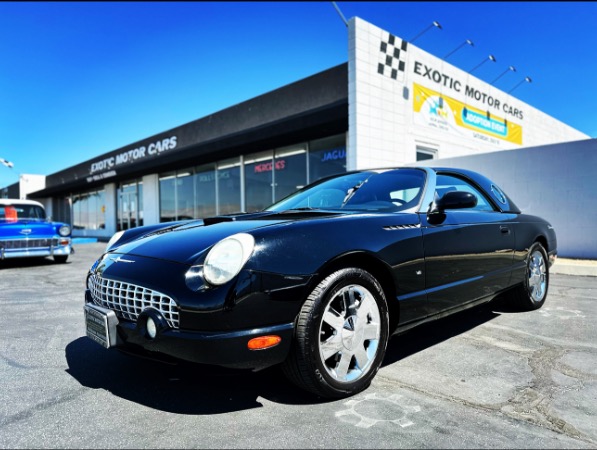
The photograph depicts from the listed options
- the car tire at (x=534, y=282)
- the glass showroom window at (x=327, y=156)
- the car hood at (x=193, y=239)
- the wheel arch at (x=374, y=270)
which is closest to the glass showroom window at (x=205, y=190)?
the glass showroom window at (x=327, y=156)

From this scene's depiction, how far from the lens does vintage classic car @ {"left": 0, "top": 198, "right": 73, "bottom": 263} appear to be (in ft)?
28.6

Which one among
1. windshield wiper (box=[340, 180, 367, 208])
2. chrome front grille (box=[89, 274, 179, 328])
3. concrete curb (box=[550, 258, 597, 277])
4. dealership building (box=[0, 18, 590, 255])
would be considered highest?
dealership building (box=[0, 18, 590, 255])

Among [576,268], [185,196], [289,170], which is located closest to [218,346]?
[576,268]

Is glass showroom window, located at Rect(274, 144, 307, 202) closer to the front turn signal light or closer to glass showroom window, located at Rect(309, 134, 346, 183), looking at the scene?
glass showroom window, located at Rect(309, 134, 346, 183)

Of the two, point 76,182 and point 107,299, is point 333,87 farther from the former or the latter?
point 76,182

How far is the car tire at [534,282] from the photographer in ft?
13.2

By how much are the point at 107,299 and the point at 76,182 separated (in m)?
24.6

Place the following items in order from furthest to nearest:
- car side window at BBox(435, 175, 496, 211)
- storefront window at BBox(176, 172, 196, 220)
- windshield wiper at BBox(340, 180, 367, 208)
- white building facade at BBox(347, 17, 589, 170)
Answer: storefront window at BBox(176, 172, 196, 220) → white building facade at BBox(347, 17, 589, 170) → car side window at BBox(435, 175, 496, 211) → windshield wiper at BBox(340, 180, 367, 208)

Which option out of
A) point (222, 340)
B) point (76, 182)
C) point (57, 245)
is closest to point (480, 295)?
point (222, 340)

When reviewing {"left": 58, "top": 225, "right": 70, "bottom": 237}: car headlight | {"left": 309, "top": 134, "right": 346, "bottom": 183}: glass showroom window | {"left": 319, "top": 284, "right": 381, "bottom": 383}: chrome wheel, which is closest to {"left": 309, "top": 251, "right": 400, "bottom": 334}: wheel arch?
{"left": 319, "top": 284, "right": 381, "bottom": 383}: chrome wheel

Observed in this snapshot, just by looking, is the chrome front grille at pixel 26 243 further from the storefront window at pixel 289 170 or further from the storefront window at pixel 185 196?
the storefront window at pixel 185 196

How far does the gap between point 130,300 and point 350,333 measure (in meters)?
1.19

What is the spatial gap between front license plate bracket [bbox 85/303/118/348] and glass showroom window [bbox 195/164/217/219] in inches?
529

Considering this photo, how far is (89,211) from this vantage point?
26500 mm
